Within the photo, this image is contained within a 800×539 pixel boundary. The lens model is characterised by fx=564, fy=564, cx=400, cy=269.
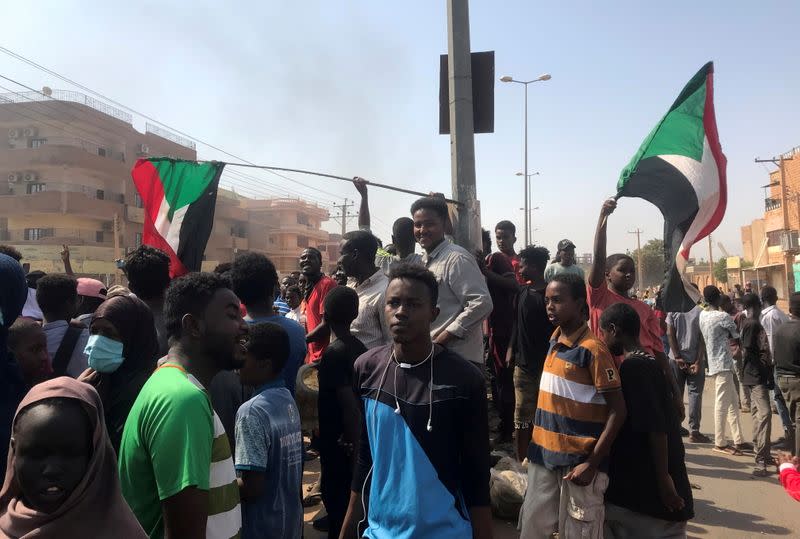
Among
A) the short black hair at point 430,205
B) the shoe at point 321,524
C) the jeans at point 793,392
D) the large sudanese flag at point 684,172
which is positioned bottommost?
the shoe at point 321,524

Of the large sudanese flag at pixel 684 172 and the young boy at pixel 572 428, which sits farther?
the large sudanese flag at pixel 684 172

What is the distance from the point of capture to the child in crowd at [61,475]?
4.63ft

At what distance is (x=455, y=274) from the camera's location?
12.7ft

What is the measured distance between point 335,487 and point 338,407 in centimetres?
57

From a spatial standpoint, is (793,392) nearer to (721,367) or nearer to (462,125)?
(721,367)

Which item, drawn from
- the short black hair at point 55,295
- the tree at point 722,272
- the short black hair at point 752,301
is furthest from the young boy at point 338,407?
the tree at point 722,272

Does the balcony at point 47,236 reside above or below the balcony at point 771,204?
below

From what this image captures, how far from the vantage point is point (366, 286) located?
13.4 feet

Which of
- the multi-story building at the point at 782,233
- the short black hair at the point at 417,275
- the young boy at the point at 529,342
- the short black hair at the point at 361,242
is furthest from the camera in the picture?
the multi-story building at the point at 782,233

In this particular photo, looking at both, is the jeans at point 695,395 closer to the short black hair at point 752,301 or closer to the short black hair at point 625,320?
the short black hair at point 752,301

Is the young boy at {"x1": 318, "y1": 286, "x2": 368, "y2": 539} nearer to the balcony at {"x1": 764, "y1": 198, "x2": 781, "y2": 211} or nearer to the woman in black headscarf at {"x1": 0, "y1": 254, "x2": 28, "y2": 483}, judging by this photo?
the woman in black headscarf at {"x1": 0, "y1": 254, "x2": 28, "y2": 483}

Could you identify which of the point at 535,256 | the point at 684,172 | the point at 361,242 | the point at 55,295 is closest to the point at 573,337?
the point at 361,242

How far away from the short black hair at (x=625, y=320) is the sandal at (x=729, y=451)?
14.4ft

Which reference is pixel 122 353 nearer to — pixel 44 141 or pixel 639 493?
pixel 639 493
